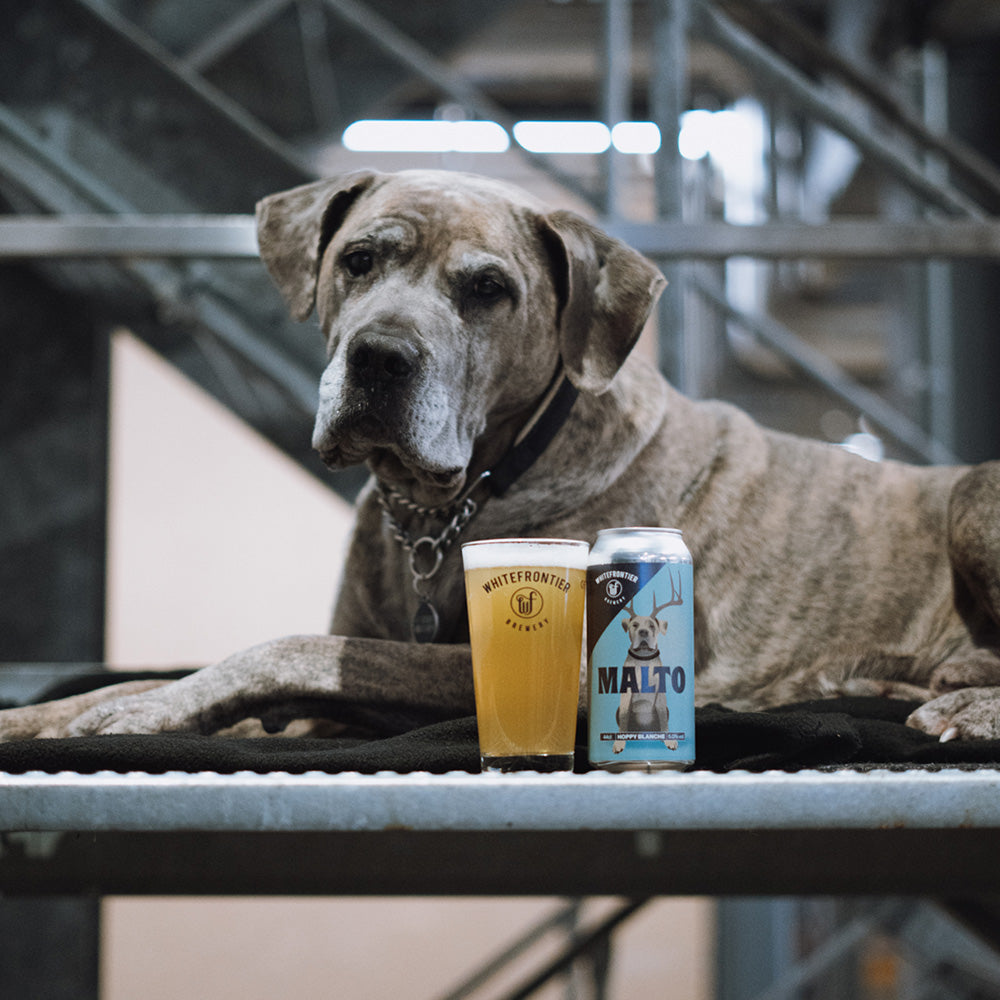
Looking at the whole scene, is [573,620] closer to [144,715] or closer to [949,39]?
[144,715]

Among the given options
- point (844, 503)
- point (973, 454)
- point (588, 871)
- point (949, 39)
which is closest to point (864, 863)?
point (588, 871)

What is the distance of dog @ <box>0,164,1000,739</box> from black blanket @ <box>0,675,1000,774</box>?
15 centimetres

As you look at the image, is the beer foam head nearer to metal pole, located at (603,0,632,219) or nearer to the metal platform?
the metal platform

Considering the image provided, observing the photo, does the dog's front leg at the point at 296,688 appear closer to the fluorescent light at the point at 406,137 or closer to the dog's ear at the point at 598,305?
the dog's ear at the point at 598,305

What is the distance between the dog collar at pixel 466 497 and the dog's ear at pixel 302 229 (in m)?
0.32

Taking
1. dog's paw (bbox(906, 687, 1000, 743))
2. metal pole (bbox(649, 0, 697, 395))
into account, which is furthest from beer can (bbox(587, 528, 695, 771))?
metal pole (bbox(649, 0, 697, 395))

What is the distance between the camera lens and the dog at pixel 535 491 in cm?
144

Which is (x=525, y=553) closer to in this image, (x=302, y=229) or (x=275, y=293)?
(x=302, y=229)

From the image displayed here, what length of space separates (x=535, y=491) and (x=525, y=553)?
0.55 meters

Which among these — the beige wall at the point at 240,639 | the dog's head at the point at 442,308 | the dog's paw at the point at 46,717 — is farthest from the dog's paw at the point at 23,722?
the beige wall at the point at 240,639

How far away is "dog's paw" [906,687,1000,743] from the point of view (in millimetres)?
1349

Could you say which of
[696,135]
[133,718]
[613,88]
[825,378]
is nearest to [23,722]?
[133,718]

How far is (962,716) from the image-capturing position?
1374 millimetres

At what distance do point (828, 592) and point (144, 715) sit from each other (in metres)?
1.02
